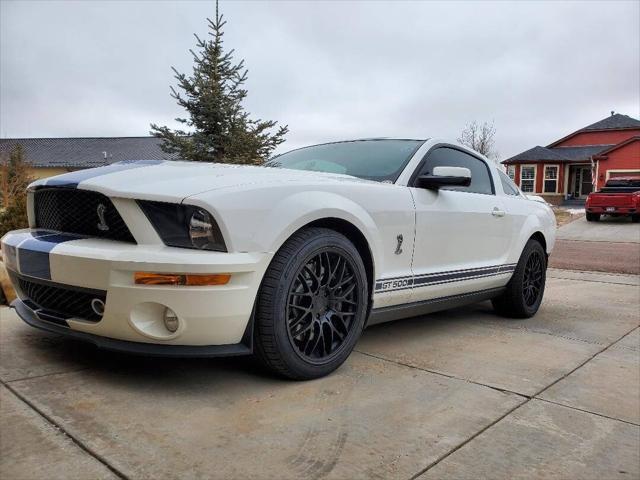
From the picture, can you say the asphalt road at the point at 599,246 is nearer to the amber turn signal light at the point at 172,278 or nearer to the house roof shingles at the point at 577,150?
the amber turn signal light at the point at 172,278

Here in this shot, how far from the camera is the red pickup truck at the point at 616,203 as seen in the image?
20375 millimetres

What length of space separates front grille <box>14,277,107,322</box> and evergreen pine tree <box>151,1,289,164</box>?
32.6 feet

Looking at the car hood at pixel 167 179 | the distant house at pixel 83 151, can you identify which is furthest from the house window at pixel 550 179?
the car hood at pixel 167 179

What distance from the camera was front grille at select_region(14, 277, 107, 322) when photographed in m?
2.48

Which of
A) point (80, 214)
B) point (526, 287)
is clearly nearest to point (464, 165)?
point (526, 287)

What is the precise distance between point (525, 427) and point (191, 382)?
155 centimetres

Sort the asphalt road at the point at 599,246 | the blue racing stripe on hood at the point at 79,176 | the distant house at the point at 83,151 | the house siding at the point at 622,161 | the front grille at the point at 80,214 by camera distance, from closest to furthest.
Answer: the front grille at the point at 80,214, the blue racing stripe on hood at the point at 79,176, the asphalt road at the point at 599,246, the house siding at the point at 622,161, the distant house at the point at 83,151

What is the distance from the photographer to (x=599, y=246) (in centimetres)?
1373

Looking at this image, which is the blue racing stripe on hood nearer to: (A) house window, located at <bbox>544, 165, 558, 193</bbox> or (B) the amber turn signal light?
(B) the amber turn signal light

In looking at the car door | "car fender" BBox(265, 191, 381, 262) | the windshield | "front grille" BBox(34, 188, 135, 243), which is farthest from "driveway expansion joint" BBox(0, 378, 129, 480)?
the windshield

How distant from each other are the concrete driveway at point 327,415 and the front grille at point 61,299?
0.31 metres

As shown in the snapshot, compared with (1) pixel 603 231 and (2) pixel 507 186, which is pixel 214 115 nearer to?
(2) pixel 507 186

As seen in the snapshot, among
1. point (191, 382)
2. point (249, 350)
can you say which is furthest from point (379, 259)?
point (191, 382)

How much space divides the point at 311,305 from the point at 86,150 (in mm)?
55705
